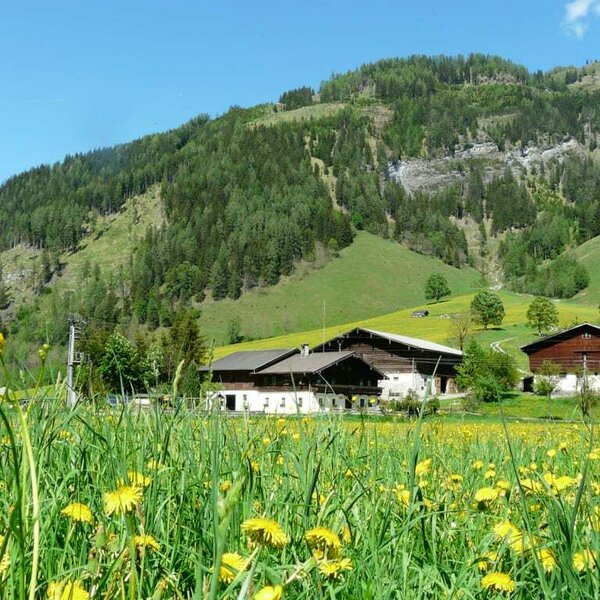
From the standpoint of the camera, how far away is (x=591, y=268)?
560 ft

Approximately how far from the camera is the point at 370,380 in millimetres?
80125

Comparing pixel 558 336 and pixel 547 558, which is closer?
pixel 547 558

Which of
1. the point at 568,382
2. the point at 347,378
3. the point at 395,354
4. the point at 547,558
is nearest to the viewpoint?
the point at 547,558

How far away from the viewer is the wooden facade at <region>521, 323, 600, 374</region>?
268ft

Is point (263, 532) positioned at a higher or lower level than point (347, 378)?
higher

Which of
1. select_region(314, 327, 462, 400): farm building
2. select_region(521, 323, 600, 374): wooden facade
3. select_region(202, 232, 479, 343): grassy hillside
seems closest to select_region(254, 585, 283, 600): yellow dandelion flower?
select_region(521, 323, 600, 374): wooden facade

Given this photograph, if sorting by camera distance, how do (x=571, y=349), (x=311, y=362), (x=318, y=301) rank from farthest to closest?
1. (x=318, y=301)
2. (x=571, y=349)
3. (x=311, y=362)

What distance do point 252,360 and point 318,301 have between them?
99568 millimetres

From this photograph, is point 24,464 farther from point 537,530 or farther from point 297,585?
point 537,530

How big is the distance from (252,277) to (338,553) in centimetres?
19564

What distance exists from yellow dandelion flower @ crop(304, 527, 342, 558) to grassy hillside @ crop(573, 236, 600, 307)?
161 meters

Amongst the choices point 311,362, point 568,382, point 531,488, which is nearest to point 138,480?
point 531,488

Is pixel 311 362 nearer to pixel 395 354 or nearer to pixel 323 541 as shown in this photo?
pixel 395 354

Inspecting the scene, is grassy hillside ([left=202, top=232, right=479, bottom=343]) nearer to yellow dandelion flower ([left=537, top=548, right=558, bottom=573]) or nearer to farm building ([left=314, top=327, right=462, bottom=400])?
farm building ([left=314, top=327, right=462, bottom=400])
